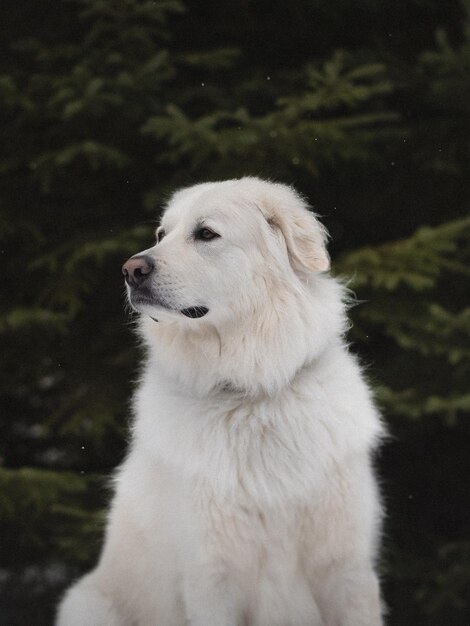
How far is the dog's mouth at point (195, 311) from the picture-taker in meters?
3.01

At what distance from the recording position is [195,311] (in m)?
3.03

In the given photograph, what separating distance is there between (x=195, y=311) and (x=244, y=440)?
49 centimetres

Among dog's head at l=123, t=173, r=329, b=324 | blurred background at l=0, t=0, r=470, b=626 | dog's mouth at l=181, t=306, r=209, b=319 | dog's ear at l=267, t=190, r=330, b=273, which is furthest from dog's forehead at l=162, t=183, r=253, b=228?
blurred background at l=0, t=0, r=470, b=626

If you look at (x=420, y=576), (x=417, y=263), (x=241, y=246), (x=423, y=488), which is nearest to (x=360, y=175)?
(x=417, y=263)

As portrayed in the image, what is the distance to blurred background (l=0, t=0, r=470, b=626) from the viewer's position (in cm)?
573

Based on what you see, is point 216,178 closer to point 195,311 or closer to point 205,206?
point 205,206

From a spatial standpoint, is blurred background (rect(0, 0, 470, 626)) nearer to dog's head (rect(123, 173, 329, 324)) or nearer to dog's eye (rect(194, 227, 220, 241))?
dog's head (rect(123, 173, 329, 324))

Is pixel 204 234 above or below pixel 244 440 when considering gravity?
above

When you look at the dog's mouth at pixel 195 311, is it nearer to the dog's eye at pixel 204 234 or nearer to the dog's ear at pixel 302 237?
the dog's eye at pixel 204 234

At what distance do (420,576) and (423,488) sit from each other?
741mm

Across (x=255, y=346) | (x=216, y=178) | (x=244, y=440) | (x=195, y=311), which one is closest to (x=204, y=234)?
(x=195, y=311)

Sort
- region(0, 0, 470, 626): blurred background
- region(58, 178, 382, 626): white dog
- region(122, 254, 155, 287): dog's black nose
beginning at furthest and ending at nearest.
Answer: region(0, 0, 470, 626): blurred background → region(58, 178, 382, 626): white dog → region(122, 254, 155, 287): dog's black nose

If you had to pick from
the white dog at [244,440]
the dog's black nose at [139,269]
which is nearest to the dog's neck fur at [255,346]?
the white dog at [244,440]

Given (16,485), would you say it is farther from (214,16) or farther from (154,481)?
(214,16)
